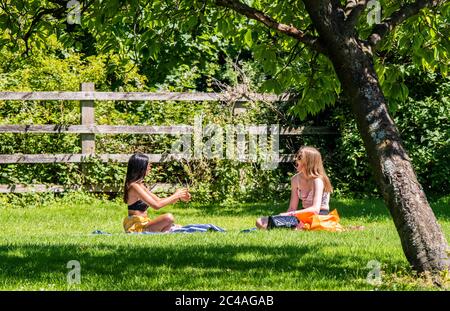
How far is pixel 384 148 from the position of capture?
5922 mm

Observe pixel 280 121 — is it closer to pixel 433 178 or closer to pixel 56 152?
pixel 433 178

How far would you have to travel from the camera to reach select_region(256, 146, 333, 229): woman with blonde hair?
9.77 m

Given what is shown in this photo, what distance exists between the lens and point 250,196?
14.3 meters

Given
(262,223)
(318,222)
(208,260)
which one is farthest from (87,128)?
(208,260)

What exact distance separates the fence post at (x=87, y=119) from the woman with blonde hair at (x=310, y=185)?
15.8 ft

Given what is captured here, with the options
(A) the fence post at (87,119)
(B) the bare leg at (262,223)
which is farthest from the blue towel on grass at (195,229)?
(A) the fence post at (87,119)

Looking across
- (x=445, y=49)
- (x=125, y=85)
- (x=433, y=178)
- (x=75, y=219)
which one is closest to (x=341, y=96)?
(x=433, y=178)

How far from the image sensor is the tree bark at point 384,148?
5.82 metres

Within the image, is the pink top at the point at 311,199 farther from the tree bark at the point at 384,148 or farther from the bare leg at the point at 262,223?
the tree bark at the point at 384,148

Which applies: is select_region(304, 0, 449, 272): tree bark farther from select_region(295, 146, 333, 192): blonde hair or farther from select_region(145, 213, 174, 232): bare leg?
select_region(145, 213, 174, 232): bare leg

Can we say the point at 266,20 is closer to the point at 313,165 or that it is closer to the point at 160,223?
the point at 313,165

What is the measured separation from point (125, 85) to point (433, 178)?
5.90 m

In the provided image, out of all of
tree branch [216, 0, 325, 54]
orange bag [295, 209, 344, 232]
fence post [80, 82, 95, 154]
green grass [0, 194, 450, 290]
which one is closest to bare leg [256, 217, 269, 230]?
orange bag [295, 209, 344, 232]

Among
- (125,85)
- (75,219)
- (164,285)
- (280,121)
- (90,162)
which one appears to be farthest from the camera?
(125,85)
